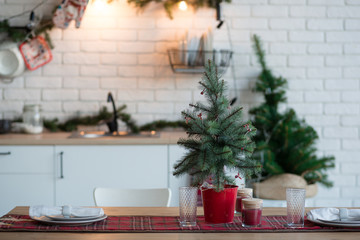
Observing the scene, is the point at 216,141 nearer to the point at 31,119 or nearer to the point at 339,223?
the point at 339,223

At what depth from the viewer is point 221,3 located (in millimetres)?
3822

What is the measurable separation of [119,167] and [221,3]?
1517 millimetres

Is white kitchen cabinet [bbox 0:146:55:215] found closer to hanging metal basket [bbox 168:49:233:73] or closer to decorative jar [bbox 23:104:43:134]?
decorative jar [bbox 23:104:43:134]

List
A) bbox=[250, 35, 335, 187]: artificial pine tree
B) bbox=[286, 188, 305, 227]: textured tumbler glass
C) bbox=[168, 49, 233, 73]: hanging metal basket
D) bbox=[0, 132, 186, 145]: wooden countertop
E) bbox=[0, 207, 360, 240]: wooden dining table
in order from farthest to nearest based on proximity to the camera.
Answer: bbox=[168, 49, 233, 73]: hanging metal basket, bbox=[250, 35, 335, 187]: artificial pine tree, bbox=[0, 132, 186, 145]: wooden countertop, bbox=[286, 188, 305, 227]: textured tumbler glass, bbox=[0, 207, 360, 240]: wooden dining table

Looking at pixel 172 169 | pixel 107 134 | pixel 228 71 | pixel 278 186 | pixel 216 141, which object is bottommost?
pixel 278 186

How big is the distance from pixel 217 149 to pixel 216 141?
36 mm

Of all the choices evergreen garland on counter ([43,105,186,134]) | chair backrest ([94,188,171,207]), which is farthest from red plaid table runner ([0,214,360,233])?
evergreen garland on counter ([43,105,186,134])

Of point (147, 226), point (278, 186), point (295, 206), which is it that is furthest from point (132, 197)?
point (278, 186)

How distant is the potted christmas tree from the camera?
1.63 meters

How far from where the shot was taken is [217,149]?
163 centimetres

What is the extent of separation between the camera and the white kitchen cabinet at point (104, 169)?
10.8 feet

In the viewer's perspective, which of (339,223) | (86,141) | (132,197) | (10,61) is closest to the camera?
(339,223)

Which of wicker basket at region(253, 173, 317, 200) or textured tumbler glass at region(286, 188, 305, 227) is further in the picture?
wicker basket at region(253, 173, 317, 200)

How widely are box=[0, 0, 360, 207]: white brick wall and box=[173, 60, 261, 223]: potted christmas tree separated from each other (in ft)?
7.24
